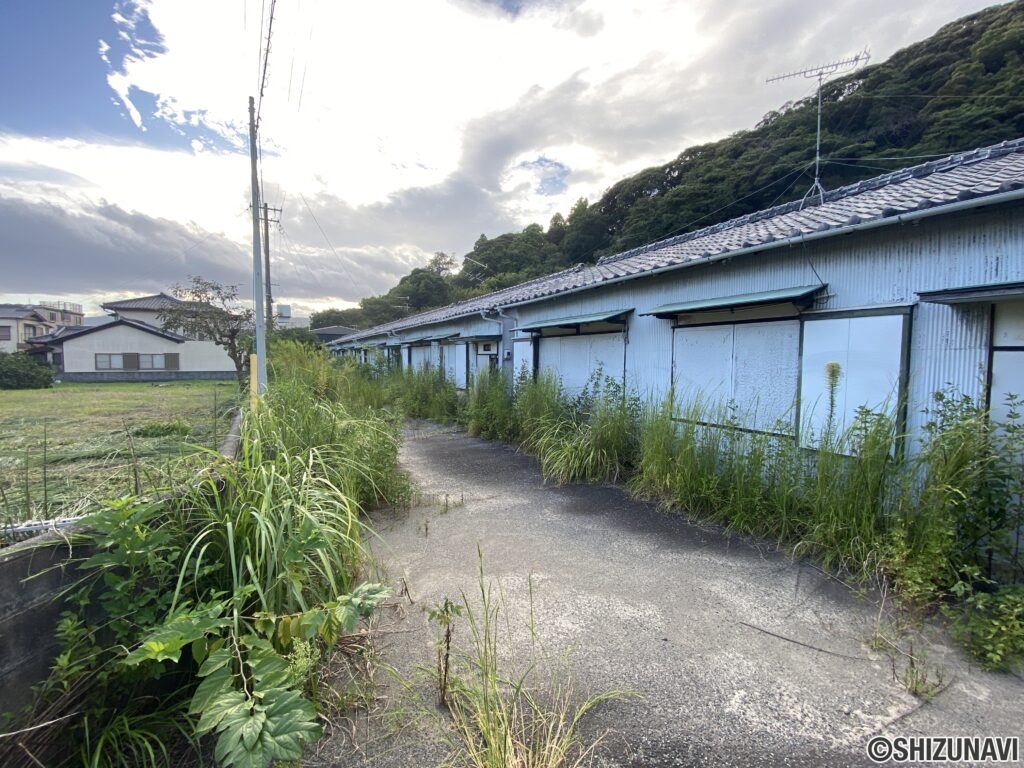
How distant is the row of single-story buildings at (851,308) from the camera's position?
3014mm

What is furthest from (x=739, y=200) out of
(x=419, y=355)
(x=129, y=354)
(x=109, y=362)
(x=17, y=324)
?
(x=17, y=324)

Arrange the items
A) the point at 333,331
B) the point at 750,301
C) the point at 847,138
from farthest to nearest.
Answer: the point at 333,331 → the point at 847,138 → the point at 750,301

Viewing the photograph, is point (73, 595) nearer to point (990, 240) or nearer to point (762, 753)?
point (762, 753)

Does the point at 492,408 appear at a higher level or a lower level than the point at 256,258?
lower

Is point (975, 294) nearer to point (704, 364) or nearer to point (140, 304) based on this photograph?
point (704, 364)

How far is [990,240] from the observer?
306 cm

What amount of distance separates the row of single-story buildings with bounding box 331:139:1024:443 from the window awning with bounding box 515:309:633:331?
0.04 m

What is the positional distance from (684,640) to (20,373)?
25452 mm

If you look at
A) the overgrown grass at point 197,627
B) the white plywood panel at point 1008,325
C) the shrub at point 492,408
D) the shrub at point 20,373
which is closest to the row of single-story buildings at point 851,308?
the white plywood panel at point 1008,325

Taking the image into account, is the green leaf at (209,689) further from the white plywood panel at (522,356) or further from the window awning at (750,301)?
the white plywood panel at (522,356)

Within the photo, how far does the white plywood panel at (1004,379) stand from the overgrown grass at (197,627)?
3900 millimetres

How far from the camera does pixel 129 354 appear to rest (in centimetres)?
2941

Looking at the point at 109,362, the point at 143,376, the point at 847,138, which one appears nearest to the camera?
the point at 847,138

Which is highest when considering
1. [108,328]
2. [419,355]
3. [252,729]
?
[108,328]
